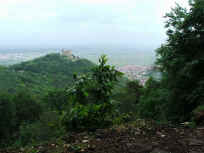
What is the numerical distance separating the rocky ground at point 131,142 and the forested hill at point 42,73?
59.1m

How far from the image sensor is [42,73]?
89.7 meters

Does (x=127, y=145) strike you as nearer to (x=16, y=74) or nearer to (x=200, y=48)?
(x=200, y=48)

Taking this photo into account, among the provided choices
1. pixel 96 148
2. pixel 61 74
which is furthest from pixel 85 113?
pixel 61 74

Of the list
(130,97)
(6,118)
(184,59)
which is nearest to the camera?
(184,59)

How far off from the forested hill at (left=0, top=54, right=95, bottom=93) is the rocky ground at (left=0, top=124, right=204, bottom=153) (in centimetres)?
5913

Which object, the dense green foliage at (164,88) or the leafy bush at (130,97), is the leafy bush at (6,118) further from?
the dense green foliage at (164,88)

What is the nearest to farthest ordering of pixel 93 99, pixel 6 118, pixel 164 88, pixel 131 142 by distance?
pixel 131 142 < pixel 93 99 < pixel 164 88 < pixel 6 118

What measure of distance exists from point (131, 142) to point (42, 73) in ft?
299

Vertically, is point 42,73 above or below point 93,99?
above

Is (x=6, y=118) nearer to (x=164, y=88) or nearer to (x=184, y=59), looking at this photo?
(x=164, y=88)

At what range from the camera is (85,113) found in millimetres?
3016

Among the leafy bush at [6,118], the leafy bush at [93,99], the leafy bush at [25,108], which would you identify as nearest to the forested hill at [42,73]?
the leafy bush at [25,108]

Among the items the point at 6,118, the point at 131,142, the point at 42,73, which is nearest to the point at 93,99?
the point at 131,142

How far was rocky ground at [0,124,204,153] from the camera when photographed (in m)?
2.56
